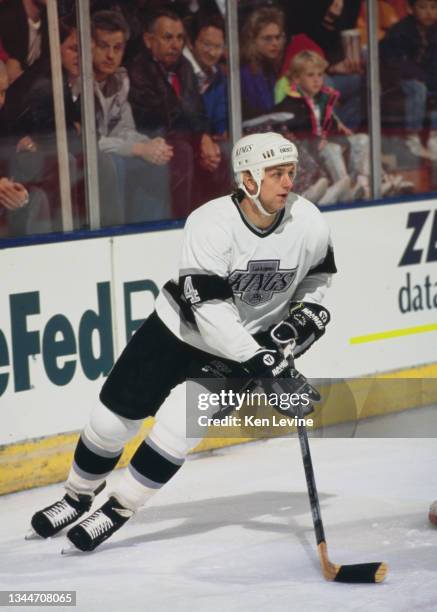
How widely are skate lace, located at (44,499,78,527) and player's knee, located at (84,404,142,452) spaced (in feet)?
0.85

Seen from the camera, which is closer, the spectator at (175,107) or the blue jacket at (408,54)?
the spectator at (175,107)

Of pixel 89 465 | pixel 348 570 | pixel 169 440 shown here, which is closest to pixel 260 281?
pixel 169 440

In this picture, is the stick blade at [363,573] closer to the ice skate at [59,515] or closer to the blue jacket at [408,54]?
the ice skate at [59,515]

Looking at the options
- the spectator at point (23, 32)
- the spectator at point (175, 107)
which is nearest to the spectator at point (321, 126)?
the spectator at point (175, 107)

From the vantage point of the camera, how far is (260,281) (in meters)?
4.12

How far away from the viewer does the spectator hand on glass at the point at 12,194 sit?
198 inches

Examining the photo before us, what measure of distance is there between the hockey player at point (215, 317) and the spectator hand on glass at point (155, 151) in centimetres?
133

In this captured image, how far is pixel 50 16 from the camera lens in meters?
5.07

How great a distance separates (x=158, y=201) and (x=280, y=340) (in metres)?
1.58

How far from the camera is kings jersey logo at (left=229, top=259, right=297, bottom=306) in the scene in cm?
409

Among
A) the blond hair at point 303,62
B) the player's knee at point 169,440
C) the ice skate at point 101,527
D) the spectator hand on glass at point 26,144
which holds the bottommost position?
the ice skate at point 101,527

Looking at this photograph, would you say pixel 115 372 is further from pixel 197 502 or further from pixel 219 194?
pixel 219 194

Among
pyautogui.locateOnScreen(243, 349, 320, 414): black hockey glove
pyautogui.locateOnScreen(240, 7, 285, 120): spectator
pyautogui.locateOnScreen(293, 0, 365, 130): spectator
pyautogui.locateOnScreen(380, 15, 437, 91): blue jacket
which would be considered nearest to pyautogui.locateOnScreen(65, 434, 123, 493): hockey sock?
pyautogui.locateOnScreen(243, 349, 320, 414): black hockey glove

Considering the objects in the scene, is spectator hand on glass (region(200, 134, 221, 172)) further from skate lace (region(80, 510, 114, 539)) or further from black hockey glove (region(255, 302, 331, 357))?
skate lace (region(80, 510, 114, 539))
